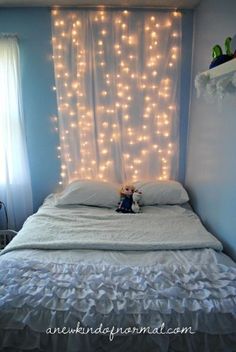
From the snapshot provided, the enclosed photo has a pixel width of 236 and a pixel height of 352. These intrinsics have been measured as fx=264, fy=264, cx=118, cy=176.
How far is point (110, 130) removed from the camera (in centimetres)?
269

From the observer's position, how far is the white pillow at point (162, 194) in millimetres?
2480

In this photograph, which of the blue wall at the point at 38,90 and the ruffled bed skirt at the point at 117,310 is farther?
the blue wall at the point at 38,90

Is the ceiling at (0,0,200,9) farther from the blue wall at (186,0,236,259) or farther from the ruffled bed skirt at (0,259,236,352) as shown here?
the ruffled bed skirt at (0,259,236,352)

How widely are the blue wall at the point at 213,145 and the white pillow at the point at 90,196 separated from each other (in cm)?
81

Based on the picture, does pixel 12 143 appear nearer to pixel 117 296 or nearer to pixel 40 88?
pixel 40 88

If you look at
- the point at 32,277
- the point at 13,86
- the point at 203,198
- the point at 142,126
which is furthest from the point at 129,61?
the point at 32,277

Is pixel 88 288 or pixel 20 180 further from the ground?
pixel 20 180

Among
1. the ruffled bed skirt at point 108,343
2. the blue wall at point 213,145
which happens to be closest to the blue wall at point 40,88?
the blue wall at point 213,145

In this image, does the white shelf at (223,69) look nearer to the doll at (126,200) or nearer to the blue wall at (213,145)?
the blue wall at (213,145)

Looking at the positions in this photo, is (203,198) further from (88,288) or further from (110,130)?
(88,288)

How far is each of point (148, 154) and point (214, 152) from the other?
2.55ft

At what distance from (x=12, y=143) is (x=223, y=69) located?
2026 mm

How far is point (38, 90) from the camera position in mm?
2639

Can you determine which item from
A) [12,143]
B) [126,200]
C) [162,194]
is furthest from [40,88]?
[162,194]
